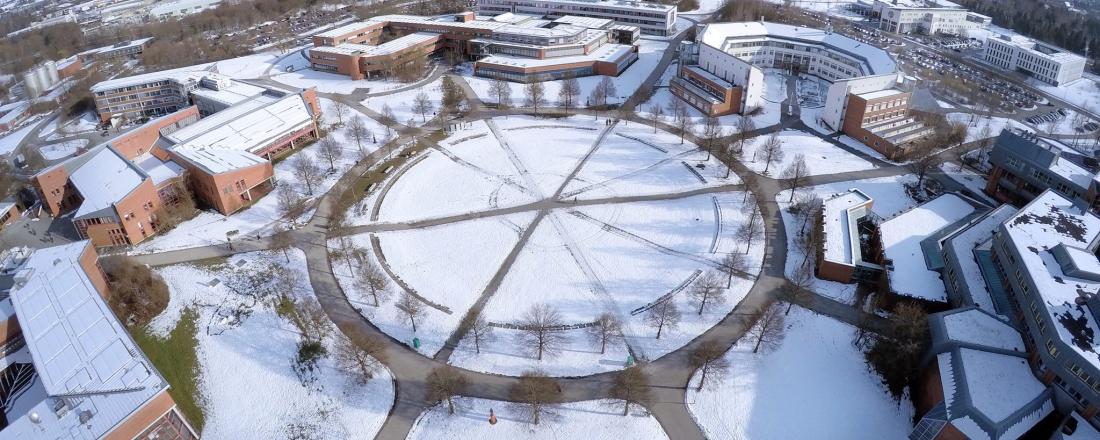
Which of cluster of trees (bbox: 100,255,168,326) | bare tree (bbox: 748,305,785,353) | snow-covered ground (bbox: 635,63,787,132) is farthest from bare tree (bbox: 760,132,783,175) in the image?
cluster of trees (bbox: 100,255,168,326)

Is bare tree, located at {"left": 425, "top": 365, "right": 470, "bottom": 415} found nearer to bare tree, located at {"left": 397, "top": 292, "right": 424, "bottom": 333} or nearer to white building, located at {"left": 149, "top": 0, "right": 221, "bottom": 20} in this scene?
bare tree, located at {"left": 397, "top": 292, "right": 424, "bottom": 333}

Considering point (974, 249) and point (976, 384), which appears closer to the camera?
point (976, 384)

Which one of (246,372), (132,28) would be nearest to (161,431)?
(246,372)

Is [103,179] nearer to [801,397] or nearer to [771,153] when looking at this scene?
[801,397]

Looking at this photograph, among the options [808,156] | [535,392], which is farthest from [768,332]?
[808,156]

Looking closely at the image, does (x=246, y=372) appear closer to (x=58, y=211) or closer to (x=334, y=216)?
(x=334, y=216)

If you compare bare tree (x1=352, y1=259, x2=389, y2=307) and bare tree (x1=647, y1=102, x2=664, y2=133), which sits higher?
bare tree (x1=647, y1=102, x2=664, y2=133)
